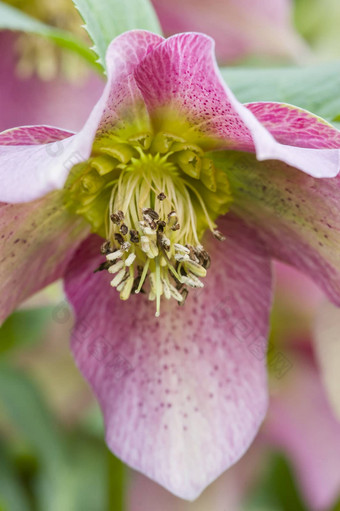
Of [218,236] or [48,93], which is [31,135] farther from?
[48,93]

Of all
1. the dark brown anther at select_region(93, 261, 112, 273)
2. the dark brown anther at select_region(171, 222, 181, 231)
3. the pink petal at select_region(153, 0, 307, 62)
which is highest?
the pink petal at select_region(153, 0, 307, 62)

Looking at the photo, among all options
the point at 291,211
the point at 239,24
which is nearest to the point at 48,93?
the point at 239,24

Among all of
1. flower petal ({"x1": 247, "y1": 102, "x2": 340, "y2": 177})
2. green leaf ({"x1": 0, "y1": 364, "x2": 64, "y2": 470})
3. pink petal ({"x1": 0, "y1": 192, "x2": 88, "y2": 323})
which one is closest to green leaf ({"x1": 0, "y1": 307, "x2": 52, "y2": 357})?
green leaf ({"x1": 0, "y1": 364, "x2": 64, "y2": 470})

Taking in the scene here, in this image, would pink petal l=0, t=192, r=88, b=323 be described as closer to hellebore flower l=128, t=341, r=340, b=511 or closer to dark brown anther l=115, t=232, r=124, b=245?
dark brown anther l=115, t=232, r=124, b=245

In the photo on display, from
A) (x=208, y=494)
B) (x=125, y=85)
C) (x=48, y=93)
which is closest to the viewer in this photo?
(x=125, y=85)

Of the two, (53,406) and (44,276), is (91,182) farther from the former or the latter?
(53,406)

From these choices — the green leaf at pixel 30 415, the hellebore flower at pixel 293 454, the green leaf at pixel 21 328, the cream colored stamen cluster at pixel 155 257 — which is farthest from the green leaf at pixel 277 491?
the cream colored stamen cluster at pixel 155 257
